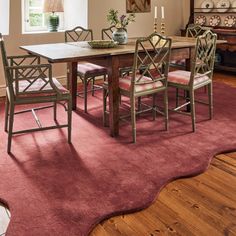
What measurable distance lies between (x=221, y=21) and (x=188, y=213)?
194 inches

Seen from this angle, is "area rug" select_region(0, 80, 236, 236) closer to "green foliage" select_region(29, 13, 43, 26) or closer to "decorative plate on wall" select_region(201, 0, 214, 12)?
"green foliage" select_region(29, 13, 43, 26)

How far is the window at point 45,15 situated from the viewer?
4.93 metres

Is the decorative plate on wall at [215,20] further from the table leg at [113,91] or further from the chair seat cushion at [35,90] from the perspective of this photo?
the chair seat cushion at [35,90]

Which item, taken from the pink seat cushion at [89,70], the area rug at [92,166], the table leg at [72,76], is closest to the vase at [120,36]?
the pink seat cushion at [89,70]

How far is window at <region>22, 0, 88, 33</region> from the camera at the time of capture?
194 inches

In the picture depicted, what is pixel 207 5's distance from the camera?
6.16 m

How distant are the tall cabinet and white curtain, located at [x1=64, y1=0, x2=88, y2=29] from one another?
7.29ft

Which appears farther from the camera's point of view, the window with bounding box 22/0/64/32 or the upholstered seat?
the window with bounding box 22/0/64/32

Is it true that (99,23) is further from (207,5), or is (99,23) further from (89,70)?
(207,5)

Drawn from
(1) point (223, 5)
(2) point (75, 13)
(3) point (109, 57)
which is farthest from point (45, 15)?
(1) point (223, 5)

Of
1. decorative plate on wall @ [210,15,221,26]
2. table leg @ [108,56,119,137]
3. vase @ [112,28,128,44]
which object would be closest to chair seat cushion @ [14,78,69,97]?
table leg @ [108,56,119,137]

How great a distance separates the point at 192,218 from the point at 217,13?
16.5 ft

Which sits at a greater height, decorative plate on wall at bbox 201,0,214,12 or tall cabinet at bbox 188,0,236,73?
decorative plate on wall at bbox 201,0,214,12

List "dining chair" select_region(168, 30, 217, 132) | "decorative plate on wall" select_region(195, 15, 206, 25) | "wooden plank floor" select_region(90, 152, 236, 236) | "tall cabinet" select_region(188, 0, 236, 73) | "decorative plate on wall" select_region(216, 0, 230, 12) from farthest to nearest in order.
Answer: "decorative plate on wall" select_region(195, 15, 206, 25), "decorative plate on wall" select_region(216, 0, 230, 12), "tall cabinet" select_region(188, 0, 236, 73), "dining chair" select_region(168, 30, 217, 132), "wooden plank floor" select_region(90, 152, 236, 236)
